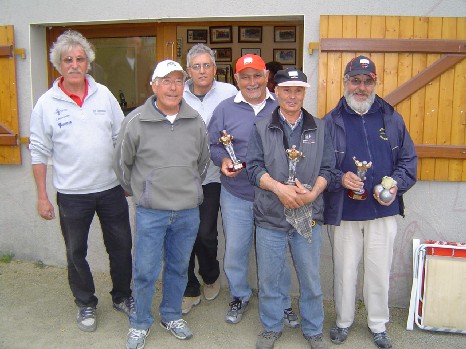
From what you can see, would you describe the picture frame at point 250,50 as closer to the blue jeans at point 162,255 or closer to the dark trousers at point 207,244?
the dark trousers at point 207,244

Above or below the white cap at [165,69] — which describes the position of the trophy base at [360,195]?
below

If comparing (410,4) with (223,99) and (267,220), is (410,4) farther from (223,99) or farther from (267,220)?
(267,220)

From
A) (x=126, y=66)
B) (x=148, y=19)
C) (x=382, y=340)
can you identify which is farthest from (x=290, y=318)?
(x=126, y=66)

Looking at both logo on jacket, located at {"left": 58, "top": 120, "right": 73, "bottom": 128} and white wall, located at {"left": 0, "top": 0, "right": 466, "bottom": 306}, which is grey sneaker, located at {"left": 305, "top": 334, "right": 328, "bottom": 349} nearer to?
white wall, located at {"left": 0, "top": 0, "right": 466, "bottom": 306}

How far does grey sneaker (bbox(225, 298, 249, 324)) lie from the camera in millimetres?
4166

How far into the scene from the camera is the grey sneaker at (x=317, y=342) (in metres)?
3.67

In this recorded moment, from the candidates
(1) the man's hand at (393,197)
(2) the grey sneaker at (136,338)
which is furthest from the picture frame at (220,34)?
(2) the grey sneaker at (136,338)

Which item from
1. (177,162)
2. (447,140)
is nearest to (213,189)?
(177,162)

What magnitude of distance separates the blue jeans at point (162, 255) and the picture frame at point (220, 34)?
11.6ft

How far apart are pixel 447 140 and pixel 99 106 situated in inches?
112

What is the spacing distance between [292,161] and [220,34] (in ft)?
12.3

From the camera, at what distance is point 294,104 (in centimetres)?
344

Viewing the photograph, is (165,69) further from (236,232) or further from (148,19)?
(148,19)

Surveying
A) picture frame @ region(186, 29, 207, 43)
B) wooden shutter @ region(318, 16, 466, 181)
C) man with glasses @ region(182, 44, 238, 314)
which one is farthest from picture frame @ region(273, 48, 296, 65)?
man with glasses @ region(182, 44, 238, 314)
